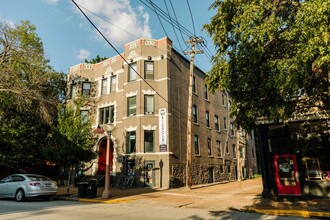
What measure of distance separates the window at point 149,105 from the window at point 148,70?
6.18ft

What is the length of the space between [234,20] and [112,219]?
7.72m

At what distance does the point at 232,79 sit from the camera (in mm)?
9227

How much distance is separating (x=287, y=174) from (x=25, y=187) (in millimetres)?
13700

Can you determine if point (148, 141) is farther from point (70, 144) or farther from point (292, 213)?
point (292, 213)

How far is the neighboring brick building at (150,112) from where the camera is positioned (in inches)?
840

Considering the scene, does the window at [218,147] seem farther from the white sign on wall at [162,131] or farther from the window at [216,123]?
the white sign on wall at [162,131]

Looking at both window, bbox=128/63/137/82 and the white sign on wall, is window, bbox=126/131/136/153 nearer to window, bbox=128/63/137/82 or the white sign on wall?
the white sign on wall

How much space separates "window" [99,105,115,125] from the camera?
25.2 m

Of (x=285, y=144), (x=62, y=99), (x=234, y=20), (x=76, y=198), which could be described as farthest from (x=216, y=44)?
(x=62, y=99)

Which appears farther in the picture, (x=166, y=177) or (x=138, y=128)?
(x=138, y=128)

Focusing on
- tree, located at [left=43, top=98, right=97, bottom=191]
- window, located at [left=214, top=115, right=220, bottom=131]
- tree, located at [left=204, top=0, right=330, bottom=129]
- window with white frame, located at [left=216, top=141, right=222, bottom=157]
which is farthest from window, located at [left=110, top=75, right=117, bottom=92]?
tree, located at [left=204, top=0, right=330, bottom=129]

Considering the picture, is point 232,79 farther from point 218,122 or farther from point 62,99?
point 62,99

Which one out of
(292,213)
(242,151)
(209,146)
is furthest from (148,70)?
(242,151)

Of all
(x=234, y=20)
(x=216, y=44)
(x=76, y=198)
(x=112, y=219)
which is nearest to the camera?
(x=112, y=219)
